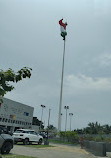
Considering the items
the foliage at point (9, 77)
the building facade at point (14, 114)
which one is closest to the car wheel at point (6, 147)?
the foliage at point (9, 77)

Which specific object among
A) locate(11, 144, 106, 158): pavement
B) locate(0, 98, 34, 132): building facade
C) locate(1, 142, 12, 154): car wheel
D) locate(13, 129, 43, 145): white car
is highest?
locate(0, 98, 34, 132): building facade

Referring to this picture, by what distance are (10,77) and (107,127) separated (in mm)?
92891

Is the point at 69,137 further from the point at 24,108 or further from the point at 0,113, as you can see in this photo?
the point at 24,108

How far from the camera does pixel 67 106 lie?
64.3 meters

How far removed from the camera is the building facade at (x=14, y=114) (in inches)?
1958

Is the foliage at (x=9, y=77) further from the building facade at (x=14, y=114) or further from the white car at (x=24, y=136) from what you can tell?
the building facade at (x=14, y=114)

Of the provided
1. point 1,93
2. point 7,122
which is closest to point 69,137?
point 7,122

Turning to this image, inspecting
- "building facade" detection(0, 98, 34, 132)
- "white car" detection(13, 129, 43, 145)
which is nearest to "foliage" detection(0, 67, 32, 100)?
"white car" detection(13, 129, 43, 145)

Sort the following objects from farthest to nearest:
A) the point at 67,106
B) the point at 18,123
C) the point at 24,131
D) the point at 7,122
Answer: the point at 67,106 → the point at 18,123 → the point at 7,122 → the point at 24,131

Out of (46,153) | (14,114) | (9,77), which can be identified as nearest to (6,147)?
(46,153)

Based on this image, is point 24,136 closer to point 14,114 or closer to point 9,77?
point 9,77

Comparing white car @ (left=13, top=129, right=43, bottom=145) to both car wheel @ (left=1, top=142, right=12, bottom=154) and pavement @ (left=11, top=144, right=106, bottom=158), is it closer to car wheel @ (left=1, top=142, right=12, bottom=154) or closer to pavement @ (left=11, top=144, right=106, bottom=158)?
pavement @ (left=11, top=144, right=106, bottom=158)

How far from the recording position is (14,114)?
54875 mm

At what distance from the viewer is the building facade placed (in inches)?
1958
